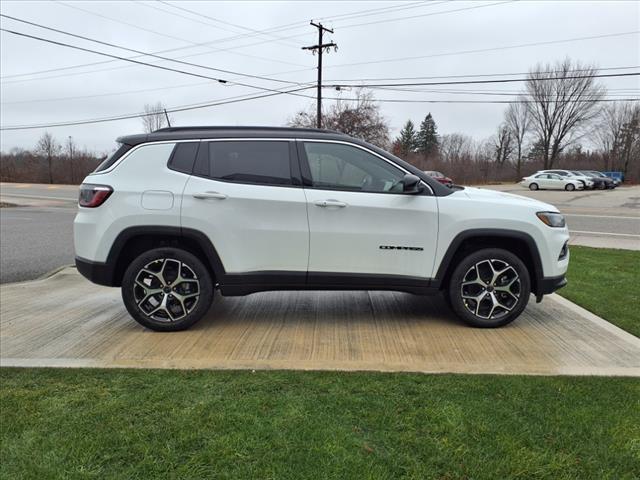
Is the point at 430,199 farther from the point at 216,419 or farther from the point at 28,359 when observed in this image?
the point at 28,359

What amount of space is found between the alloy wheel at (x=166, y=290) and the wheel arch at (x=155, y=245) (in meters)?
0.19

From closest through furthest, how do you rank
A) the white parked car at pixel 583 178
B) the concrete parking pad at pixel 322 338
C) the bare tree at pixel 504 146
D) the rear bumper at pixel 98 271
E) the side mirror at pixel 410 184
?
the concrete parking pad at pixel 322 338, the side mirror at pixel 410 184, the rear bumper at pixel 98 271, the white parked car at pixel 583 178, the bare tree at pixel 504 146

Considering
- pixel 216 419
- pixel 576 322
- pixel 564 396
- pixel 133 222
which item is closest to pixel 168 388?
pixel 216 419

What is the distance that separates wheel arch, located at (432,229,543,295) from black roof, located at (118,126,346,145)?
150 centimetres

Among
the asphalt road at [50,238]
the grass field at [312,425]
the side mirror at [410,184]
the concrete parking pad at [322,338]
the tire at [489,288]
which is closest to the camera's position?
the grass field at [312,425]

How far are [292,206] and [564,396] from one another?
260cm

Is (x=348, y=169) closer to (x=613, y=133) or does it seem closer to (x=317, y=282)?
(x=317, y=282)

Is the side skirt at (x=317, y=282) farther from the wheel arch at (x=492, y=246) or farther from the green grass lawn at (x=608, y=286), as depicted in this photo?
the green grass lawn at (x=608, y=286)

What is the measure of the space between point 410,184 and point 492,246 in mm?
1087

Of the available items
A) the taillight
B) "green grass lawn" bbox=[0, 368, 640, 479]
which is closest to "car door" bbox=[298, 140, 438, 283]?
"green grass lawn" bbox=[0, 368, 640, 479]

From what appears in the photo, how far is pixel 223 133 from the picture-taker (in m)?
4.67

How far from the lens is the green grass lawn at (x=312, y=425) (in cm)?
252

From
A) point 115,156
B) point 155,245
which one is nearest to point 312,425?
point 155,245

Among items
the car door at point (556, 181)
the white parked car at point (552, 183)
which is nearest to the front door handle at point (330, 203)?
the white parked car at point (552, 183)
